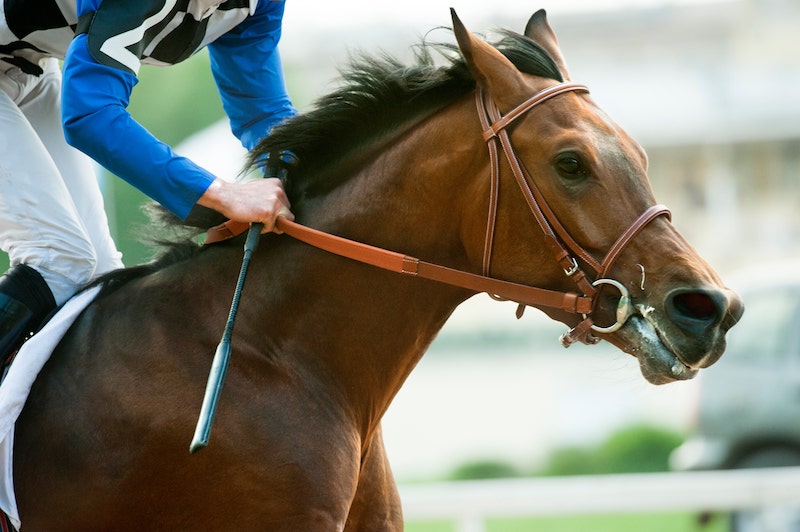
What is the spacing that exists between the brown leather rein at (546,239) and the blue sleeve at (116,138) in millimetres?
283

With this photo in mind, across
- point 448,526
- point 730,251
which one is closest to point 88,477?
point 448,526

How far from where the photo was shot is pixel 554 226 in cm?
272

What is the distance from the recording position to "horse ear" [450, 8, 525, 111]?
282 cm

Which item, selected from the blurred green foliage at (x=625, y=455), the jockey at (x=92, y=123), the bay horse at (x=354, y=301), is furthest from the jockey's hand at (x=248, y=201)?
the blurred green foliage at (x=625, y=455)

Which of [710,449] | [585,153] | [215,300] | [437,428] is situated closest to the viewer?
[585,153]

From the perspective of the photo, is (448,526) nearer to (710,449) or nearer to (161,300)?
(710,449)

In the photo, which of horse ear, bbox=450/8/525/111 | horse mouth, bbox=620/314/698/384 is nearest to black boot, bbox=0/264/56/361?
horse ear, bbox=450/8/525/111

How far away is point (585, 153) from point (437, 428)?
15.1 metres

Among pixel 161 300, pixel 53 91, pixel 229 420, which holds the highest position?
pixel 53 91

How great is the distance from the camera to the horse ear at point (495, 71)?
9.27 feet

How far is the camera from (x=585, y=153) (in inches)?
106

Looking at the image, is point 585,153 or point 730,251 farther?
point 730,251

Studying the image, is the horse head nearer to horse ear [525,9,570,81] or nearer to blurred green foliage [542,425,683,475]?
horse ear [525,9,570,81]

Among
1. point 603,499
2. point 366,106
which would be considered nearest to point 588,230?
point 366,106
